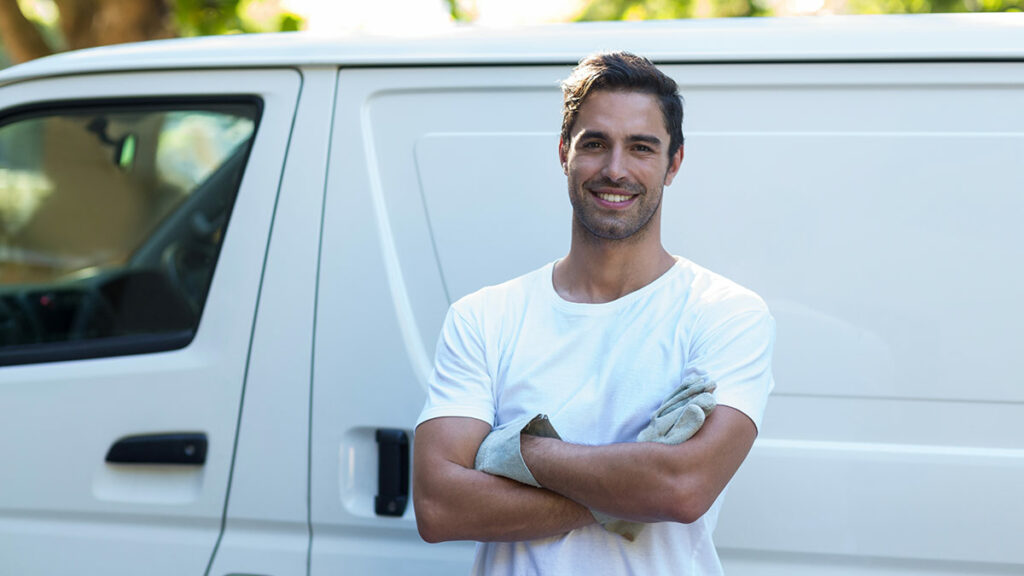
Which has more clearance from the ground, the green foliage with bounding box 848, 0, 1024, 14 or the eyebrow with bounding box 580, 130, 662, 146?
the green foliage with bounding box 848, 0, 1024, 14

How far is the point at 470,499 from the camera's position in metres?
1.75

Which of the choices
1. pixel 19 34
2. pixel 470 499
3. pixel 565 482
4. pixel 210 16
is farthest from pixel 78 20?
pixel 565 482

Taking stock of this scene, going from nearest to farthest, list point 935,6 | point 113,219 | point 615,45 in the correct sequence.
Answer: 1. point 615,45
2. point 113,219
3. point 935,6

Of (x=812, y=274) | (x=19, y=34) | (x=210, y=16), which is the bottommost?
(x=812, y=274)

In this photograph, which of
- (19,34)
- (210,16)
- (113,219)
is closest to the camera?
(113,219)

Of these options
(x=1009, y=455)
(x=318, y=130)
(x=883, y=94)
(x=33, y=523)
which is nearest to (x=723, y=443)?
(x=1009, y=455)

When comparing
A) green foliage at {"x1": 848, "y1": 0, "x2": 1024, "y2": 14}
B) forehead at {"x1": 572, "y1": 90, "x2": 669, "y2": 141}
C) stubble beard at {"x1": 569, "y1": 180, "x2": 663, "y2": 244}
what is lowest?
stubble beard at {"x1": 569, "y1": 180, "x2": 663, "y2": 244}

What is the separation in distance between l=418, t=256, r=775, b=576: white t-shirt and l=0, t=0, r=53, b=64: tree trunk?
5.05 metres

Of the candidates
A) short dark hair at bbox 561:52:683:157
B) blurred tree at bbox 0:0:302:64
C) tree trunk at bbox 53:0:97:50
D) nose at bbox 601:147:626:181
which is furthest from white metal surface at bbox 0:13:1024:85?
tree trunk at bbox 53:0:97:50

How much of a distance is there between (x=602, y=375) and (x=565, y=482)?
23 cm

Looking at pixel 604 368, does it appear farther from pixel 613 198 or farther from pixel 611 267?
pixel 613 198

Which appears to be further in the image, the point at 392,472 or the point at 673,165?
the point at 392,472

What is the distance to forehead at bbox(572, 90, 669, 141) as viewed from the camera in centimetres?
192

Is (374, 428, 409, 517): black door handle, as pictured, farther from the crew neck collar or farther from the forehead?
the forehead
